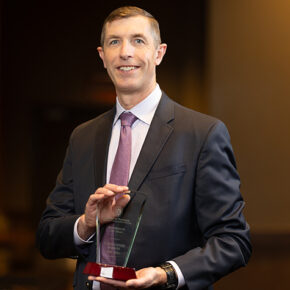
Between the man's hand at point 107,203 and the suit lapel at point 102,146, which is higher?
the suit lapel at point 102,146

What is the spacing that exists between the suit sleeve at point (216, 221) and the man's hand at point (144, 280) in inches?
3.4

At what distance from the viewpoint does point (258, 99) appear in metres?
4.73

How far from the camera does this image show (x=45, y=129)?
8000mm

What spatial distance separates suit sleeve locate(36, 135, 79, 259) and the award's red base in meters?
0.33

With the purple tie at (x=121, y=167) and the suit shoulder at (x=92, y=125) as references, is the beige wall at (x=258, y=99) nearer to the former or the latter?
the suit shoulder at (x=92, y=125)

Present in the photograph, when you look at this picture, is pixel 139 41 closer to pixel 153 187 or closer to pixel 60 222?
pixel 153 187

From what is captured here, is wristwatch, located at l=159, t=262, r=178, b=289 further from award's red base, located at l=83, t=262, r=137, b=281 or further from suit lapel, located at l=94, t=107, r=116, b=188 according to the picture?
suit lapel, located at l=94, t=107, r=116, b=188

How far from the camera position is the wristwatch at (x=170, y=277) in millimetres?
1771

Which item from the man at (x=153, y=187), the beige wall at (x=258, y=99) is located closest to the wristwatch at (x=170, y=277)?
the man at (x=153, y=187)

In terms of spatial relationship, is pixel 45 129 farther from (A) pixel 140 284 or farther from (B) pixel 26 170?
(A) pixel 140 284

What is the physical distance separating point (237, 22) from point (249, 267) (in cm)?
215

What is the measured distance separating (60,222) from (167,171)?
443 millimetres

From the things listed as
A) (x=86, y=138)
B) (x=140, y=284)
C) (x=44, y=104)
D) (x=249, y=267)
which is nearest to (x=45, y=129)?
(x=44, y=104)

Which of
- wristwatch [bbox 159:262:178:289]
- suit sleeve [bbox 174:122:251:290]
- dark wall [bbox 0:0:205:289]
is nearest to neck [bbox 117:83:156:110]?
suit sleeve [bbox 174:122:251:290]
